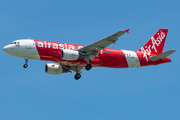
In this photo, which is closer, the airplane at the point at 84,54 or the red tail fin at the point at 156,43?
the airplane at the point at 84,54

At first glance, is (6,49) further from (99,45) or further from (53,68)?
(99,45)

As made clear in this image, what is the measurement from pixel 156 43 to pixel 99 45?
1301 cm

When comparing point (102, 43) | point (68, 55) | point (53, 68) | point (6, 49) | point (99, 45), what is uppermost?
point (102, 43)

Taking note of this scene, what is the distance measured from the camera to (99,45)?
4822cm

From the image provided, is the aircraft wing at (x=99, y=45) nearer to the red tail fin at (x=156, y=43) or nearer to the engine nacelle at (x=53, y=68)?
the engine nacelle at (x=53, y=68)

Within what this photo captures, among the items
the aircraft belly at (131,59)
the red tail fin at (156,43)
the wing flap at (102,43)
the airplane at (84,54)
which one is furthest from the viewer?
the red tail fin at (156,43)

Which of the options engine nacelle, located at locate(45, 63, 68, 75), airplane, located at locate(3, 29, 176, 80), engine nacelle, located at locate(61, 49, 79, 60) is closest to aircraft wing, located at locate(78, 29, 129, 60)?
airplane, located at locate(3, 29, 176, 80)

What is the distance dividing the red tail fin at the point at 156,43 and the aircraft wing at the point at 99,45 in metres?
9.49

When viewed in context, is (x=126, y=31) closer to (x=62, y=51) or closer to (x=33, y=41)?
(x=62, y=51)

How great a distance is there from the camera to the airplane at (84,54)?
156 ft

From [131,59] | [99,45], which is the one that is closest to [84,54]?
[99,45]

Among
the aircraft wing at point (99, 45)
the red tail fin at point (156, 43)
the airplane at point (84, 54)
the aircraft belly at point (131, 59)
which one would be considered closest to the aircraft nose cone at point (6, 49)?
the airplane at point (84, 54)

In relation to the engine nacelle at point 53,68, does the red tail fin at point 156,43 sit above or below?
above

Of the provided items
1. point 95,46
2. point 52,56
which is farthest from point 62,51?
point 95,46
